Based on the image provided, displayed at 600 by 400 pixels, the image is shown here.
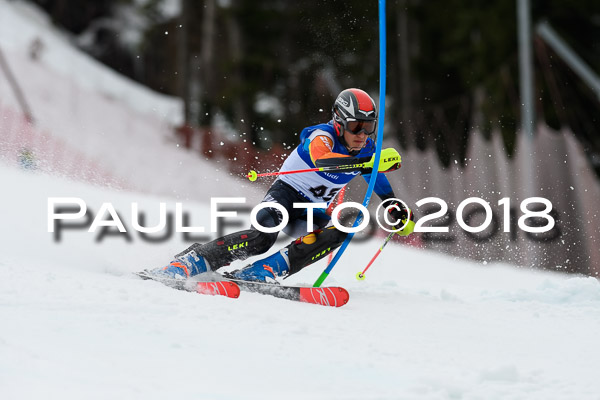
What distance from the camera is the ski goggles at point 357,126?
4801mm

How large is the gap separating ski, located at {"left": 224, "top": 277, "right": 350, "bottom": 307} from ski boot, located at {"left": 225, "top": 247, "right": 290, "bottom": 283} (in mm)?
128

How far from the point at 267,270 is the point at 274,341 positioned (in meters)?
1.50

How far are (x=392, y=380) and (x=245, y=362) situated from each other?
2.00 ft

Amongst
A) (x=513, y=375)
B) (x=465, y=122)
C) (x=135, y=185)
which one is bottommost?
(x=513, y=375)

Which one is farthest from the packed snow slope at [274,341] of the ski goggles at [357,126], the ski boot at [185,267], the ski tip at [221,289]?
the ski goggles at [357,126]

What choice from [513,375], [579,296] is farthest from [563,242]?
[513,375]

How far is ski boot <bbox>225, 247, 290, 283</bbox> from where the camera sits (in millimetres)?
4920

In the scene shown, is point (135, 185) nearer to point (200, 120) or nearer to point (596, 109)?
point (200, 120)

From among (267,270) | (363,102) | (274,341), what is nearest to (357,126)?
(363,102)

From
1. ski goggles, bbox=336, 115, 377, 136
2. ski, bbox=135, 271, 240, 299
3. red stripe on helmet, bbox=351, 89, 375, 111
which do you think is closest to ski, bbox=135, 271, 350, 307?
ski, bbox=135, 271, 240, 299

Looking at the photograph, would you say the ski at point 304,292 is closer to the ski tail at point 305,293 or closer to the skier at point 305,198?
the ski tail at point 305,293

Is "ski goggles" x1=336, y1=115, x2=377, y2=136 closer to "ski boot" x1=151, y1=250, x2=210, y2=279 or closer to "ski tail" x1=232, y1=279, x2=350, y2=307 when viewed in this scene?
"ski tail" x1=232, y1=279, x2=350, y2=307

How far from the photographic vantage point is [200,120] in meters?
20.4

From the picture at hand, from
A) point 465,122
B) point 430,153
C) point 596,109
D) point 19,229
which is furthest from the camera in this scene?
point 596,109
